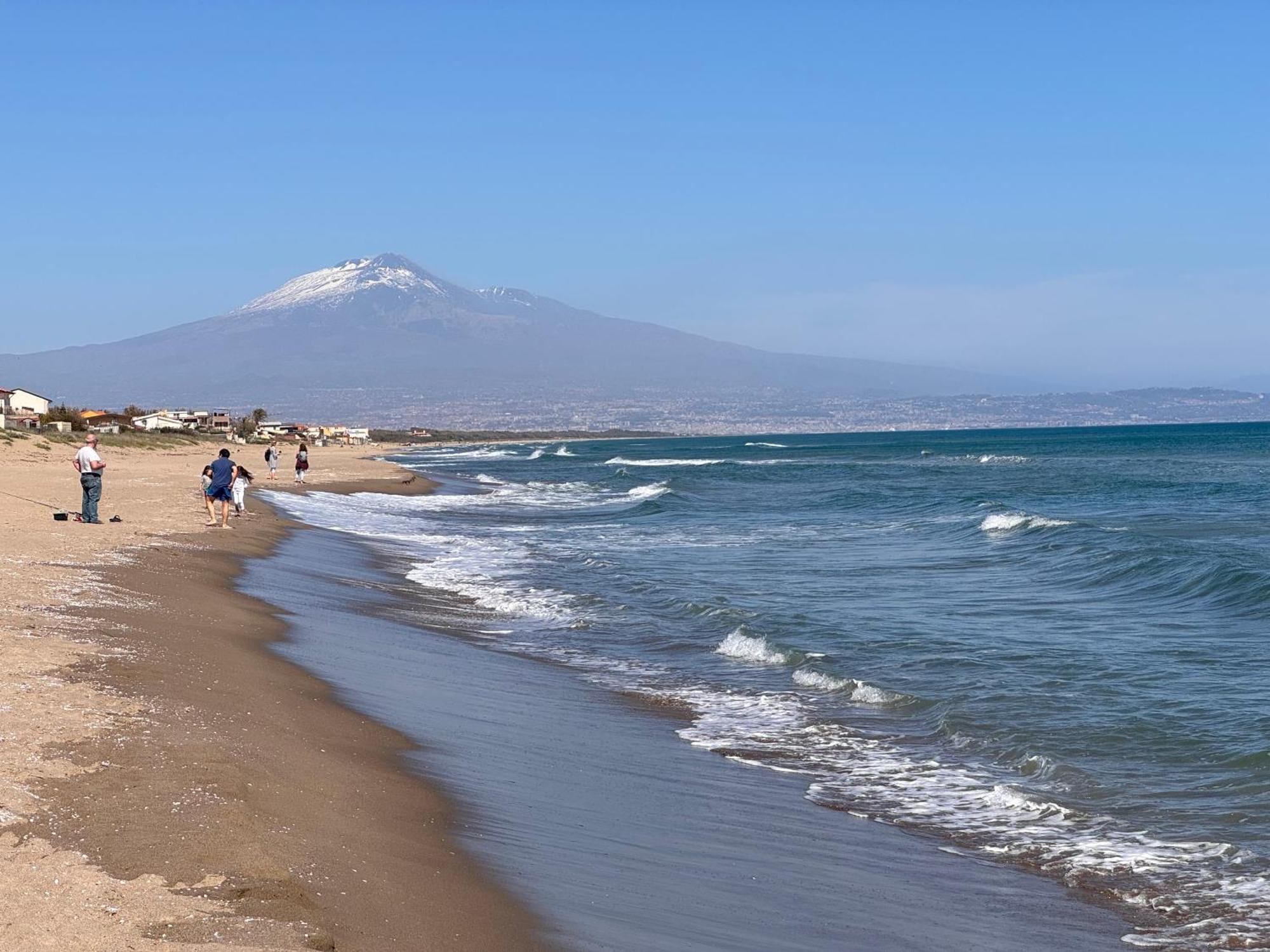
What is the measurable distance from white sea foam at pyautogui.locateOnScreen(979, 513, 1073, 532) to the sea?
0.72 m

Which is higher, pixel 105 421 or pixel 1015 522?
pixel 105 421

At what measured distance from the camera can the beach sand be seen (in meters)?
5.32

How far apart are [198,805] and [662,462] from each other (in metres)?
85.8

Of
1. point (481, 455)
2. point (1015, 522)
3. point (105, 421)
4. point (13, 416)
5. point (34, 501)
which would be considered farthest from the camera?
point (481, 455)

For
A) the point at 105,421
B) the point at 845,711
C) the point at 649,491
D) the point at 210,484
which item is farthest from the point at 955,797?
the point at 105,421

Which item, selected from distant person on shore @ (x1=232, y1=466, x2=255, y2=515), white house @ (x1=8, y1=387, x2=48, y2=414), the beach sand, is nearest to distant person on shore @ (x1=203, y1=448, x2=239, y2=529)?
distant person on shore @ (x1=232, y1=466, x2=255, y2=515)

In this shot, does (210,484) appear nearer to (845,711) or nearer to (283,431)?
(845,711)

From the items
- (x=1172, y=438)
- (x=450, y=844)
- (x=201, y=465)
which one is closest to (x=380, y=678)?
(x=450, y=844)

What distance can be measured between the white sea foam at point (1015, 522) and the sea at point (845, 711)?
0.72 metres

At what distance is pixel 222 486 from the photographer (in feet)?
83.7

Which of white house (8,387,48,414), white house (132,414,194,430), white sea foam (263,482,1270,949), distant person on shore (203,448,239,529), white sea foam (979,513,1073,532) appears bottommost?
white sea foam (263,482,1270,949)

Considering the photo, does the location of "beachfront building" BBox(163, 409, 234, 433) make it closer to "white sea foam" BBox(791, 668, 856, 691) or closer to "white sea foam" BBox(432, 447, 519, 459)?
"white sea foam" BBox(432, 447, 519, 459)

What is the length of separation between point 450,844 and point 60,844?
2.14 metres

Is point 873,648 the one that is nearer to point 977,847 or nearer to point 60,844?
point 977,847
